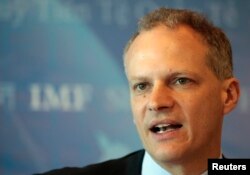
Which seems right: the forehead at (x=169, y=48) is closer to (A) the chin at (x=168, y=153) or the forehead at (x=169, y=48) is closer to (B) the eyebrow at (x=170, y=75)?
(B) the eyebrow at (x=170, y=75)

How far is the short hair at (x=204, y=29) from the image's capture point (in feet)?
3.85

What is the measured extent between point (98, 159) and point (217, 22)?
746mm

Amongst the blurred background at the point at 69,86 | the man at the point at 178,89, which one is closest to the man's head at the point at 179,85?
the man at the point at 178,89

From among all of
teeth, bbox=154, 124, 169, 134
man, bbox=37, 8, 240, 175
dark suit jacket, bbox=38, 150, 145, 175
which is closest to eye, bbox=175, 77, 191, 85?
man, bbox=37, 8, 240, 175

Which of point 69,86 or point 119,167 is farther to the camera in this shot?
point 69,86

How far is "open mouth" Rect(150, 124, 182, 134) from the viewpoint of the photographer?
1.08 meters

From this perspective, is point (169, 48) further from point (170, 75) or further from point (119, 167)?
point (119, 167)

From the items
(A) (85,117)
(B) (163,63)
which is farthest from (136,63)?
(A) (85,117)

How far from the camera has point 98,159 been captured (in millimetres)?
2023

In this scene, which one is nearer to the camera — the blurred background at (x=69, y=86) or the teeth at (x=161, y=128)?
the teeth at (x=161, y=128)

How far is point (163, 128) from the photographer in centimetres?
108

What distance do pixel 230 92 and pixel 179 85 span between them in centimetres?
20

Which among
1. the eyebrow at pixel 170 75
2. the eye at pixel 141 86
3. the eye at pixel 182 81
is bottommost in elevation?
the eye at pixel 141 86

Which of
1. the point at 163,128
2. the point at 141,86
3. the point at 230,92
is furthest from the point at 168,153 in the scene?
the point at 230,92
